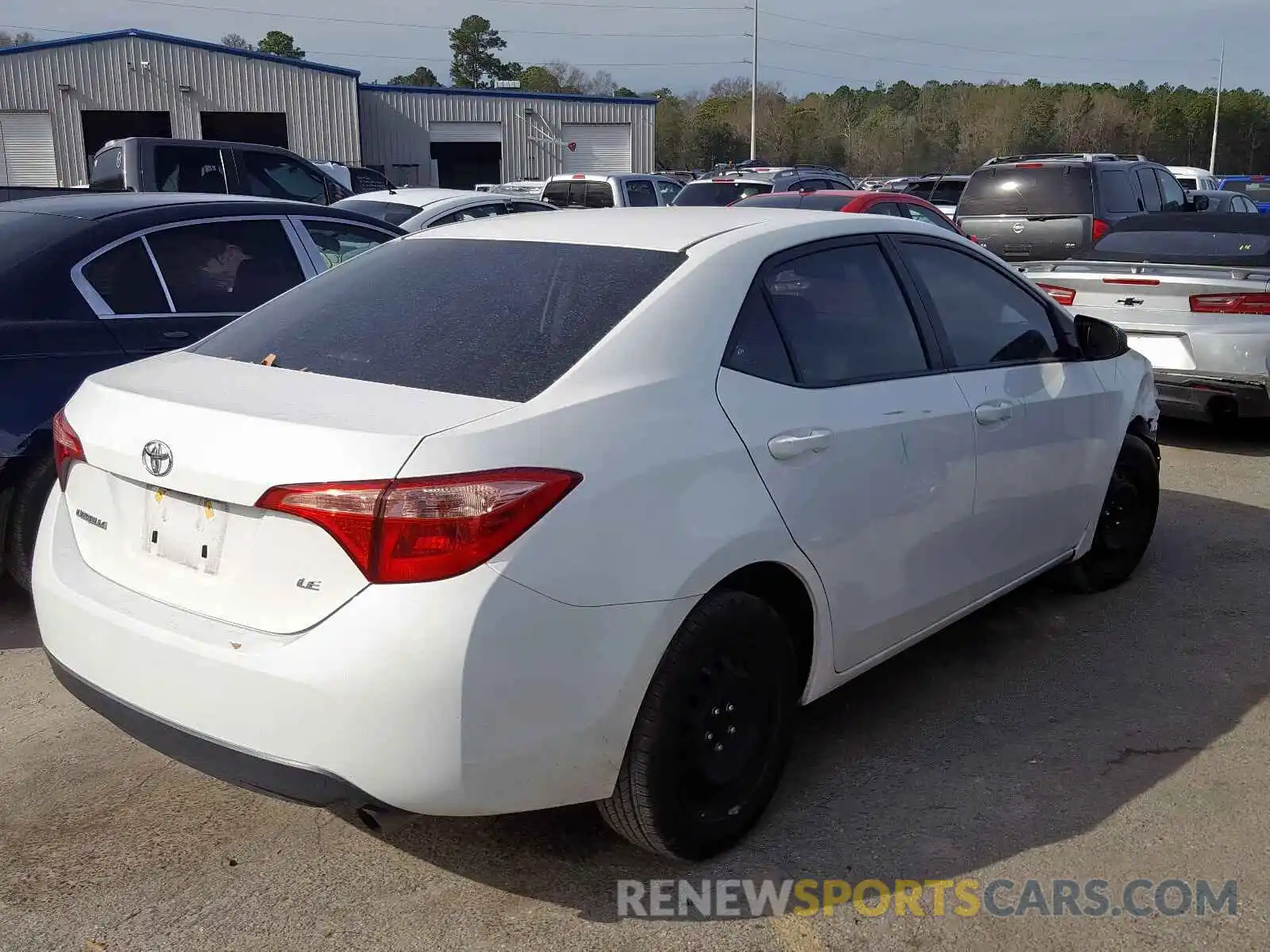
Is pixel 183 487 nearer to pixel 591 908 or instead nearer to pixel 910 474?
pixel 591 908

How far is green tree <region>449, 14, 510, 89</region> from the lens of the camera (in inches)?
3442

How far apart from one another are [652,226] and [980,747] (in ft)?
6.27

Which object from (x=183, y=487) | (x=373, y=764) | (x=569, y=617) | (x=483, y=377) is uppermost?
(x=483, y=377)

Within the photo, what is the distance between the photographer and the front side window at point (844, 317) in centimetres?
342

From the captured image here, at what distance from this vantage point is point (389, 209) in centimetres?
1173

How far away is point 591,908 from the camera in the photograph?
2.97 meters

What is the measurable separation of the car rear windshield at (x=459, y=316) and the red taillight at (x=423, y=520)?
0.34 metres

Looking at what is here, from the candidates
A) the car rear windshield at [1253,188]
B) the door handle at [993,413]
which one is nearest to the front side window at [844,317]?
the door handle at [993,413]

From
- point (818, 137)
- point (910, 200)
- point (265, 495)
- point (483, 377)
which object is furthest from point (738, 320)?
point (818, 137)

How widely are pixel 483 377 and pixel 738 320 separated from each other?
0.73 metres

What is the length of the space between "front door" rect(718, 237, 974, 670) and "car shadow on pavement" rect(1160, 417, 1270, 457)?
16.7 feet

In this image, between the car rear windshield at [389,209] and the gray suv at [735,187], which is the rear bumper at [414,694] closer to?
the car rear windshield at [389,209]

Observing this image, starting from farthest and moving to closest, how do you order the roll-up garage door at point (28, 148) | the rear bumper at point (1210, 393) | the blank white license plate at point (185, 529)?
the roll-up garage door at point (28, 148)
the rear bumper at point (1210, 393)
the blank white license plate at point (185, 529)

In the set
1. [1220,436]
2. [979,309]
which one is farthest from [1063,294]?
[979,309]
